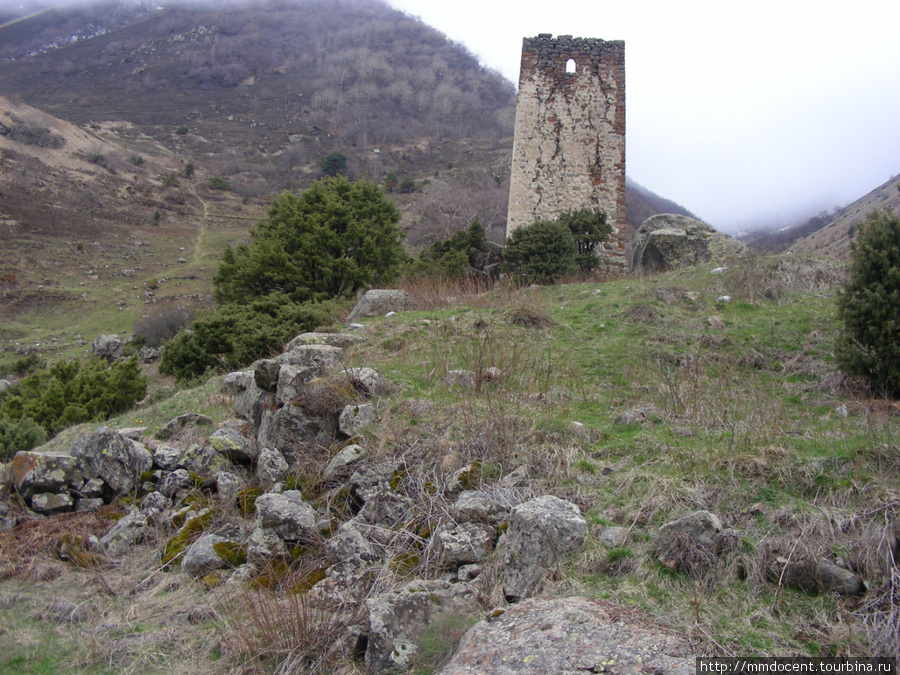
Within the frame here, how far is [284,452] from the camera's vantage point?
17.2 ft

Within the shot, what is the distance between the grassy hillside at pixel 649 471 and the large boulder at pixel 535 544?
0.08 meters

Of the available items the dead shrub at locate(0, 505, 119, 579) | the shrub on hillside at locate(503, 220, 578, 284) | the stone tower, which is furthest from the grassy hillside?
the stone tower

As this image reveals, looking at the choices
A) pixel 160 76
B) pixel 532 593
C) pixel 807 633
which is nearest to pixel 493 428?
pixel 532 593

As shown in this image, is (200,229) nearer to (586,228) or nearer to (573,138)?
(573,138)

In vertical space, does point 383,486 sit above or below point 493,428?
below

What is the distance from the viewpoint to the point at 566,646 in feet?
8.04

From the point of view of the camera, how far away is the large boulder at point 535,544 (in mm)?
3102

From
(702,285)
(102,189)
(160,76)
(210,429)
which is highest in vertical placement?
(160,76)

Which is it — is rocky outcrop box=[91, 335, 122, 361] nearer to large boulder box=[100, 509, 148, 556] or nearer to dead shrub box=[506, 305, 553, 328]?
dead shrub box=[506, 305, 553, 328]

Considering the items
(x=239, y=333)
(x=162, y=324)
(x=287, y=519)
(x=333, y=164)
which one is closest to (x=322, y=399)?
(x=287, y=519)

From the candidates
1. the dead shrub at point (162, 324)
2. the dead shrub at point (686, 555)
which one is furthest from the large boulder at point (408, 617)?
the dead shrub at point (162, 324)

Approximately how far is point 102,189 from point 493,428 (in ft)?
140

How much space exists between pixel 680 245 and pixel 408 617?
1249 cm

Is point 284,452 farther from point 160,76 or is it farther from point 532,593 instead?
point 160,76
